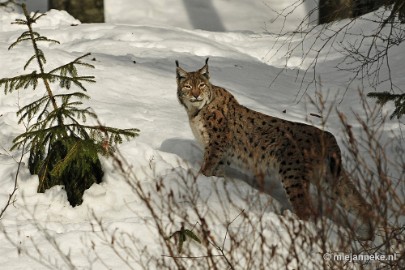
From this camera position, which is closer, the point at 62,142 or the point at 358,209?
the point at 358,209

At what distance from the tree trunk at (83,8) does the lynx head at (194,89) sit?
8.20 m

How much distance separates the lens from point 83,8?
15.6 m

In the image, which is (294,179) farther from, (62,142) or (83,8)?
(83,8)

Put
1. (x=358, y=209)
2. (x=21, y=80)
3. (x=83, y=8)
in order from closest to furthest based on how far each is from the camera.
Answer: (x=358, y=209) < (x=21, y=80) < (x=83, y=8)

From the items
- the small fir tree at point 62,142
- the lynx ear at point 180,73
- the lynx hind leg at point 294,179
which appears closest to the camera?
the small fir tree at point 62,142

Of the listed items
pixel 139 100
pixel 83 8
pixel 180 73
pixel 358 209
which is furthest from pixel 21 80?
pixel 83 8

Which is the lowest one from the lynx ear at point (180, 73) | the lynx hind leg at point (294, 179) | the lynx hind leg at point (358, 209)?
the lynx hind leg at point (294, 179)

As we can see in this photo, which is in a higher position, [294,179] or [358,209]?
[358,209]

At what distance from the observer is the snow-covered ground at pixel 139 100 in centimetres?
624

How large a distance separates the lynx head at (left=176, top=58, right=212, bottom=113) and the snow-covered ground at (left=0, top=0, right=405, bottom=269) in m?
0.57

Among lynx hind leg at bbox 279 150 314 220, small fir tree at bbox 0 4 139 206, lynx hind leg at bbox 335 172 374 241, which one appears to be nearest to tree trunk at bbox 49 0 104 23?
Answer: small fir tree at bbox 0 4 139 206

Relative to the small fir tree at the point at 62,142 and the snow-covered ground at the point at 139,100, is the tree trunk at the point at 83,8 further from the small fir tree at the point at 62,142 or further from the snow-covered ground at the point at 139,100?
the small fir tree at the point at 62,142

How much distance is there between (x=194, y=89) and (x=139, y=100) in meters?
2.14

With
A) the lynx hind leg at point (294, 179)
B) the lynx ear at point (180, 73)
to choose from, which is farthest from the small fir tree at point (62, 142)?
the lynx hind leg at point (294, 179)
